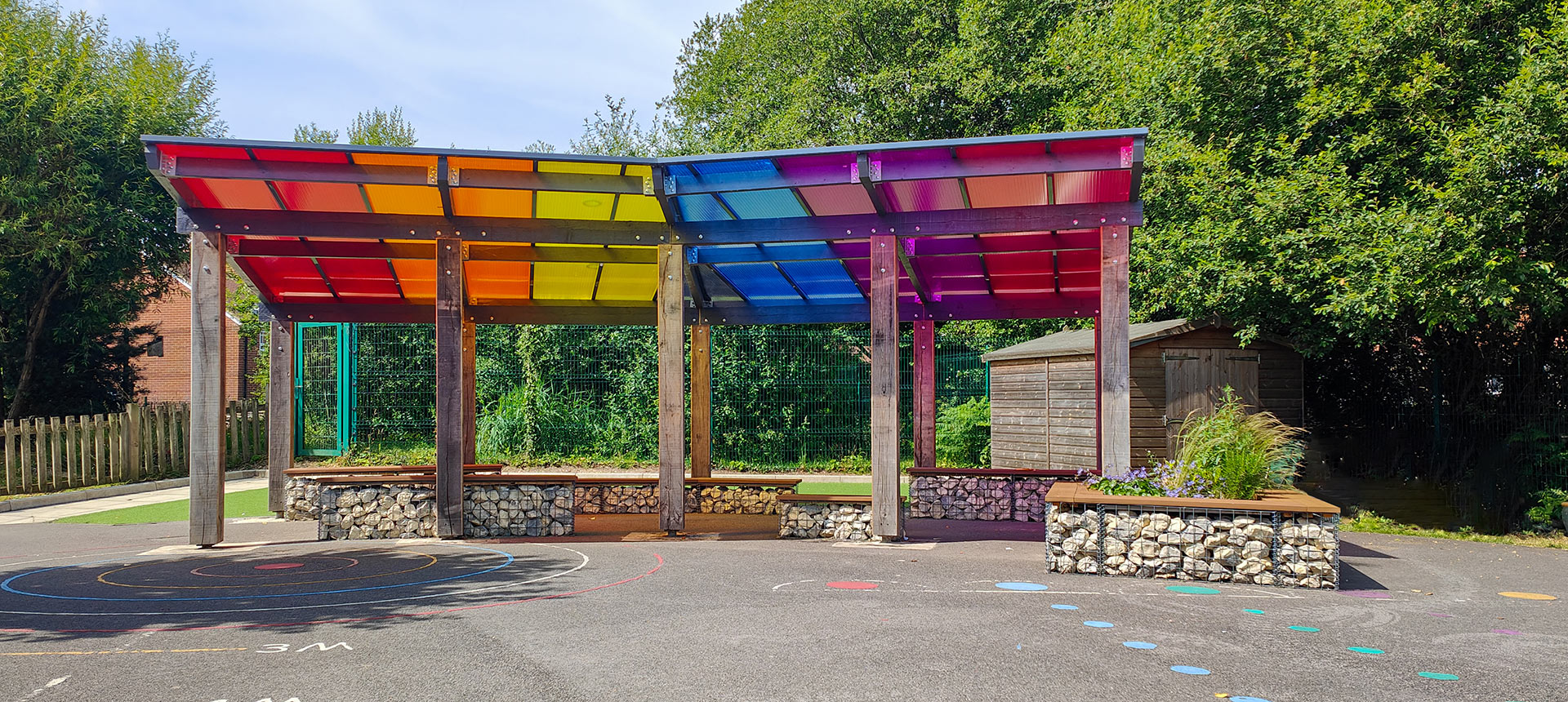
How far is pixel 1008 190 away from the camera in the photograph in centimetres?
937

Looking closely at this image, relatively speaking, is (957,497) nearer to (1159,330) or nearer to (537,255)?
(1159,330)

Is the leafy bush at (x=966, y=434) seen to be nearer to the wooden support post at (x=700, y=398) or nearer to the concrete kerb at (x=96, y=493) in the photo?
the wooden support post at (x=700, y=398)

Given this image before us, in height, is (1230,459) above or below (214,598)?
above

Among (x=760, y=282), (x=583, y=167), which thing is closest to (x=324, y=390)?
(x=760, y=282)

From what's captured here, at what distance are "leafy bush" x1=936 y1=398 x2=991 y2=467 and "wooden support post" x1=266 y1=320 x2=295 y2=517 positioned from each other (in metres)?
11.0

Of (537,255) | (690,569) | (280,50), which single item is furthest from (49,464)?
(690,569)

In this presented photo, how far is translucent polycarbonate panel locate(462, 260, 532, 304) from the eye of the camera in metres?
12.2

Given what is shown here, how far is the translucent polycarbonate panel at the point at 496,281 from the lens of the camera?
39.9 ft

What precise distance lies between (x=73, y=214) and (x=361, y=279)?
10468 millimetres

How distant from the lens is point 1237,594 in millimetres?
7199

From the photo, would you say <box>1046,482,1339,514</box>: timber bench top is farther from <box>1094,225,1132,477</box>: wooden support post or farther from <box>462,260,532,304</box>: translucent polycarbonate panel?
<box>462,260,532,304</box>: translucent polycarbonate panel

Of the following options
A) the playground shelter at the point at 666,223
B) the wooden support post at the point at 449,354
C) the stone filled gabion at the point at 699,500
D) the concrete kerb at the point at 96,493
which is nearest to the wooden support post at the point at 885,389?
the playground shelter at the point at 666,223

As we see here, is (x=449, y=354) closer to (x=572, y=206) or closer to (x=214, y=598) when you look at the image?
(x=572, y=206)

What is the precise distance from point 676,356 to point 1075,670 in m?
5.72
